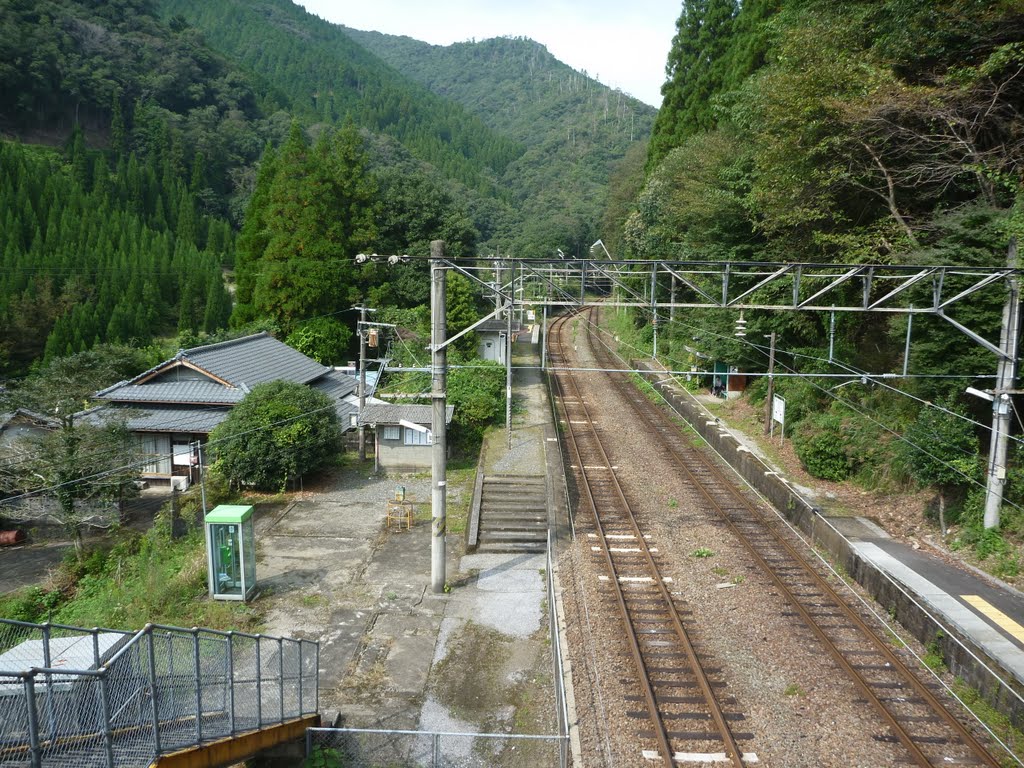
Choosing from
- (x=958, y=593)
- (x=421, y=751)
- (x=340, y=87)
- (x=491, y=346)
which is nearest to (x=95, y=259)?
(x=491, y=346)

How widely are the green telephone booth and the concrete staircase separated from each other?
4.06m

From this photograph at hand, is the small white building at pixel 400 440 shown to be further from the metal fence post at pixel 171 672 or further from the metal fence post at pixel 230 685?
the metal fence post at pixel 171 672

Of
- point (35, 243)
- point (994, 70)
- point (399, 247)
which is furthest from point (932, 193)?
point (35, 243)

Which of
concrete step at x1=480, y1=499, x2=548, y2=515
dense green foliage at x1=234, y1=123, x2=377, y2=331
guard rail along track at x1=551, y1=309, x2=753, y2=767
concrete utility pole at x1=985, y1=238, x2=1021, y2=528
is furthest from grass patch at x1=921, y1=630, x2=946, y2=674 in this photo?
dense green foliage at x1=234, y1=123, x2=377, y2=331

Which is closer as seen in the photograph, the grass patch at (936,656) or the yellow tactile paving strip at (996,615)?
the yellow tactile paving strip at (996,615)

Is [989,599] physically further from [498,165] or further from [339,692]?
[498,165]

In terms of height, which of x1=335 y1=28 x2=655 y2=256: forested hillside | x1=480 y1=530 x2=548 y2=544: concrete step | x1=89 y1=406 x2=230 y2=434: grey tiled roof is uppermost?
x1=335 y1=28 x2=655 y2=256: forested hillside

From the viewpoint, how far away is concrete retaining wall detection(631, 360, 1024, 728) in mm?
7949

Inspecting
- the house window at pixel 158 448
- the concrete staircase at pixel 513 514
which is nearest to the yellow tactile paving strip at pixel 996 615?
the concrete staircase at pixel 513 514

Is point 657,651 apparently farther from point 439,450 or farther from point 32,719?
point 32,719

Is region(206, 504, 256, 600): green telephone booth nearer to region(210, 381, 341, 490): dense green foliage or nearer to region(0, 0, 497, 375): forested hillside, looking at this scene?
region(210, 381, 341, 490): dense green foliage

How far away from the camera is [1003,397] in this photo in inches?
414

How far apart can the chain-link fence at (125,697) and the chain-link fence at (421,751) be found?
1.55ft

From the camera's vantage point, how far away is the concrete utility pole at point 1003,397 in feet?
33.8
